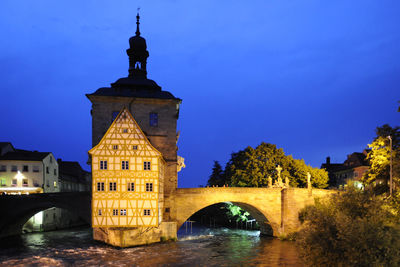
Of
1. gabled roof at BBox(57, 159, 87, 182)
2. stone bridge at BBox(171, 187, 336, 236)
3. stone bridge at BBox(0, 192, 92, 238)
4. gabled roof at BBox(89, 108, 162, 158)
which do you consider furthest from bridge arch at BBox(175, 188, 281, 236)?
gabled roof at BBox(57, 159, 87, 182)

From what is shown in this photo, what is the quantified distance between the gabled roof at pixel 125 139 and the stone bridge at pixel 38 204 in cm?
840

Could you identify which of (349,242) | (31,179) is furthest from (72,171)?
(349,242)

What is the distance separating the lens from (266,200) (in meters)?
43.3

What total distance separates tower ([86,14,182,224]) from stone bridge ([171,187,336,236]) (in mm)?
2095

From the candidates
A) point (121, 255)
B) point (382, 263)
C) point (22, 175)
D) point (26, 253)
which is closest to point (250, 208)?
point (121, 255)

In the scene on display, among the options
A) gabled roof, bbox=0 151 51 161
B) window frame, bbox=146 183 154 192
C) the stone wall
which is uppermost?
gabled roof, bbox=0 151 51 161

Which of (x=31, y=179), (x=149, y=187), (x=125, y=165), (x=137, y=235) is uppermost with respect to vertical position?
(x=125, y=165)

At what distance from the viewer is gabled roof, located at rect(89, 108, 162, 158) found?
3631cm

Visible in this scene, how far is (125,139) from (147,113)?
6519mm

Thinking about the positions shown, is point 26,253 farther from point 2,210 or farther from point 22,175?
point 22,175

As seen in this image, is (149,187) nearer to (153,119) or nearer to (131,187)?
(131,187)

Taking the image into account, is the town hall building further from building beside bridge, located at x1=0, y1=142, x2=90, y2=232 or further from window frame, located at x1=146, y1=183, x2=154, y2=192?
building beside bridge, located at x1=0, y1=142, x2=90, y2=232

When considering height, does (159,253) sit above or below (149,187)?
below

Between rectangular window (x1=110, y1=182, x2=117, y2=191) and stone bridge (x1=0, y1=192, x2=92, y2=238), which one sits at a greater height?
rectangular window (x1=110, y1=182, x2=117, y2=191)
